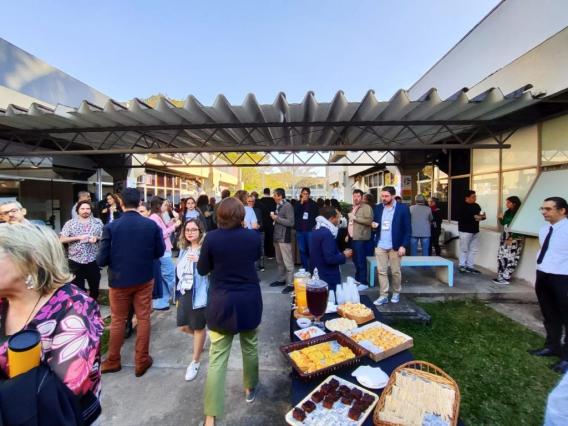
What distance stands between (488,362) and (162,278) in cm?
429

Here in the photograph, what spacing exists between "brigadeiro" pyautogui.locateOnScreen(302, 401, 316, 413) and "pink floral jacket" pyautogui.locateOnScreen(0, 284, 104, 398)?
1013mm

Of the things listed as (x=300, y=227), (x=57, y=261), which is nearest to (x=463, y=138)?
(x=300, y=227)

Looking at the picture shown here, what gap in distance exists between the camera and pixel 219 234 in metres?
2.06

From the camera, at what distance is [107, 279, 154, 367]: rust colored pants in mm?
2709

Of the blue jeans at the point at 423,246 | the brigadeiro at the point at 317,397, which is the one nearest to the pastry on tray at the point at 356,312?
the brigadeiro at the point at 317,397

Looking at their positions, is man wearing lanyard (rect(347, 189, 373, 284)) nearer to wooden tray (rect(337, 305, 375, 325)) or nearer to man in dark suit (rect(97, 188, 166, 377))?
wooden tray (rect(337, 305, 375, 325))

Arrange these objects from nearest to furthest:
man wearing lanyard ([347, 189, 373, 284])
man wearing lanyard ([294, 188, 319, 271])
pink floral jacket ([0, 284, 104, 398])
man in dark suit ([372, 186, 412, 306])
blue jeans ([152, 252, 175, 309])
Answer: pink floral jacket ([0, 284, 104, 398]), man in dark suit ([372, 186, 412, 306]), blue jeans ([152, 252, 175, 309]), man wearing lanyard ([347, 189, 373, 284]), man wearing lanyard ([294, 188, 319, 271])

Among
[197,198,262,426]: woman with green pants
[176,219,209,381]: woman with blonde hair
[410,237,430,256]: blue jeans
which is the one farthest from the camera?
[410,237,430,256]: blue jeans

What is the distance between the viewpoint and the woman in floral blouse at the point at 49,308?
1025 mm

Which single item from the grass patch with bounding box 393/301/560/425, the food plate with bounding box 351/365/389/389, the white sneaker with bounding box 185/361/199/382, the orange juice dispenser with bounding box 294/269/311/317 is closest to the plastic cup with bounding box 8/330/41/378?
the food plate with bounding box 351/365/389/389

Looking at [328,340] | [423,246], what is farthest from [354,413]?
[423,246]

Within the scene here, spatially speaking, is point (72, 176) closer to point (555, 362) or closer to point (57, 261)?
point (57, 261)

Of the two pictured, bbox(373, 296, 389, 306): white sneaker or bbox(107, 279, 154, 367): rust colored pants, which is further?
bbox(373, 296, 389, 306): white sneaker

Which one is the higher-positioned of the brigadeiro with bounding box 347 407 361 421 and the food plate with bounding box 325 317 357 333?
the food plate with bounding box 325 317 357 333
